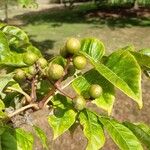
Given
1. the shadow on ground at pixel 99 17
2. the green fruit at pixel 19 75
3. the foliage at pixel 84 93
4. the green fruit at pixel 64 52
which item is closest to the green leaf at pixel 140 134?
the foliage at pixel 84 93

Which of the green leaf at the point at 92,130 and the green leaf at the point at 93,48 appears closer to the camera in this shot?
→ the green leaf at the point at 92,130

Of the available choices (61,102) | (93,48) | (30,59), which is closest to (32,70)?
(30,59)

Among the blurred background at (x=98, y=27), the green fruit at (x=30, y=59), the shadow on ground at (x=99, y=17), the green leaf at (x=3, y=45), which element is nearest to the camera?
the green fruit at (x=30, y=59)

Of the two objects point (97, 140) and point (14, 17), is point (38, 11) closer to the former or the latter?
point (14, 17)

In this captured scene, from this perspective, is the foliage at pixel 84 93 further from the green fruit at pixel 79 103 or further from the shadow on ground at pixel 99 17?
the shadow on ground at pixel 99 17

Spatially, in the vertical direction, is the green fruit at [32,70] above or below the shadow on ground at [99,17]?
above

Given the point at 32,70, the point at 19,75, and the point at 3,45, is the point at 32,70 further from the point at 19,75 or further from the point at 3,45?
the point at 3,45

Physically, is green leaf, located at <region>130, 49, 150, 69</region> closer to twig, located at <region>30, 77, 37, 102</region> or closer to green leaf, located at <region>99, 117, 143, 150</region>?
green leaf, located at <region>99, 117, 143, 150</region>
